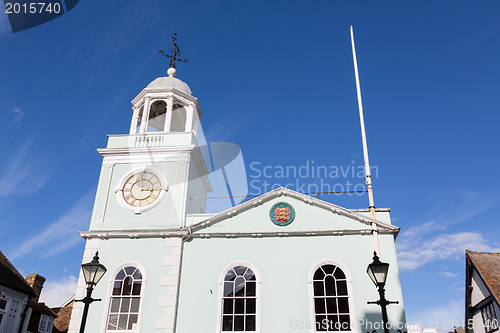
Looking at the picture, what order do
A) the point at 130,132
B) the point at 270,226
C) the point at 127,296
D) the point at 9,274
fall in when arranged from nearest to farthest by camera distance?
the point at 127,296 → the point at 270,226 → the point at 130,132 → the point at 9,274

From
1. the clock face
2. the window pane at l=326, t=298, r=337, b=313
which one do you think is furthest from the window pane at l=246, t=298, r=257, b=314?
the clock face

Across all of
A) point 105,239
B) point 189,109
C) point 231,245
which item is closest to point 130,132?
point 189,109

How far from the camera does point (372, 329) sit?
14.4m

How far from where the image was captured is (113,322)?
607 inches

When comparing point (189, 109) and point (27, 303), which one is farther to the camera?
point (27, 303)

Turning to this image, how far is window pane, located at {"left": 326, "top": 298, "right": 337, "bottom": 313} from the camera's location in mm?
14926

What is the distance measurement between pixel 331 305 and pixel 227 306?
12.8ft

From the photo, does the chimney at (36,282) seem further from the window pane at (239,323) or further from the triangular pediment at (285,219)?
the window pane at (239,323)

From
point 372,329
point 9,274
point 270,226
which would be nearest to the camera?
point 372,329

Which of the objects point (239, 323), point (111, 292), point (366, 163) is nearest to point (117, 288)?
point (111, 292)

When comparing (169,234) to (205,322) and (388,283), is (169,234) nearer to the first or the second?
(205,322)

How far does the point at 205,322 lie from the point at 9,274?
1385cm

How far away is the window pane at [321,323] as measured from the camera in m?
14.6

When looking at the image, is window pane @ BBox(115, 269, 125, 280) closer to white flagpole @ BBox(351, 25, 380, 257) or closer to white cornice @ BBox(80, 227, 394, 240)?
white cornice @ BBox(80, 227, 394, 240)
